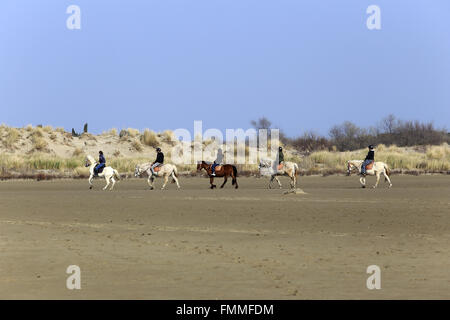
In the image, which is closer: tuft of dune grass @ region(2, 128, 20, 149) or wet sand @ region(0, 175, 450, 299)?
wet sand @ region(0, 175, 450, 299)

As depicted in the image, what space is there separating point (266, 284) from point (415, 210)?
13652 millimetres

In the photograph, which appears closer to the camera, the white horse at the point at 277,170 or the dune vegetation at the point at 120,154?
the white horse at the point at 277,170

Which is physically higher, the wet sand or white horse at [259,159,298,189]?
white horse at [259,159,298,189]

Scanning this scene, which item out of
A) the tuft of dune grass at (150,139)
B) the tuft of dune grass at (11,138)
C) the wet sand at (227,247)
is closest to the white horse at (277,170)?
the wet sand at (227,247)

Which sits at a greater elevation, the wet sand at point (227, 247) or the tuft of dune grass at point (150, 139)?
the tuft of dune grass at point (150, 139)

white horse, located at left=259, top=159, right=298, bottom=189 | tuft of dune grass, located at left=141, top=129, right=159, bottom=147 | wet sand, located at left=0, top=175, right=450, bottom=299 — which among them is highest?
tuft of dune grass, located at left=141, top=129, right=159, bottom=147

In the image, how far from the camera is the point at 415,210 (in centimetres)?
2439

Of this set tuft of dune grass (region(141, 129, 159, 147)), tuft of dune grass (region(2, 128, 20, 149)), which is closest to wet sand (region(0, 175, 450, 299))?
tuft of dune grass (region(2, 128, 20, 149))

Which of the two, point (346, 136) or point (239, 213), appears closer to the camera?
point (239, 213)

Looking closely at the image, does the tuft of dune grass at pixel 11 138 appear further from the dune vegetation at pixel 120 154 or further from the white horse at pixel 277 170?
the white horse at pixel 277 170

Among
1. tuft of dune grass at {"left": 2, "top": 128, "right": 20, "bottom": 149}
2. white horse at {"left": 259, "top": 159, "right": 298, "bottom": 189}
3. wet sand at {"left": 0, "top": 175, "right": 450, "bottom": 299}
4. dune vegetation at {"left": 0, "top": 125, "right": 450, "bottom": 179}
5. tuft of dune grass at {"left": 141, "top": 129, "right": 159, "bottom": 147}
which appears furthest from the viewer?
tuft of dune grass at {"left": 141, "top": 129, "right": 159, "bottom": 147}

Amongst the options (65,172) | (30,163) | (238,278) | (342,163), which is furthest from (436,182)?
(238,278)

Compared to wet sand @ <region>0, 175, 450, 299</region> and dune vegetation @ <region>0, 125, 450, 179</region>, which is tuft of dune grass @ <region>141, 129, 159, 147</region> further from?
wet sand @ <region>0, 175, 450, 299</region>

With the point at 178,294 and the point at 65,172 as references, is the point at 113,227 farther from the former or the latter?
the point at 65,172
